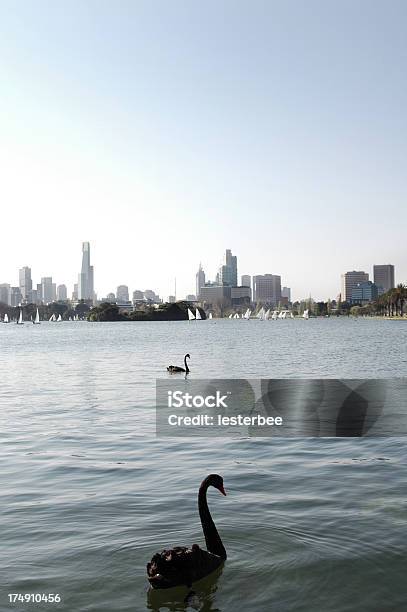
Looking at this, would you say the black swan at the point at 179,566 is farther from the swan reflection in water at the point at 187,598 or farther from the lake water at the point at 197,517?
the lake water at the point at 197,517

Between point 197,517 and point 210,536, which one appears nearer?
point 210,536

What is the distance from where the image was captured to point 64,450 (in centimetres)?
2109

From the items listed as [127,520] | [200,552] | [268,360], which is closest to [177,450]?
[127,520]

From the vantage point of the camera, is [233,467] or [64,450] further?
[64,450]

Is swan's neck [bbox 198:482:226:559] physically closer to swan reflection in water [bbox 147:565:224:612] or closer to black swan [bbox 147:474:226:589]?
black swan [bbox 147:474:226:589]

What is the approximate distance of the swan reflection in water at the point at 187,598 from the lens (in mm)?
10031

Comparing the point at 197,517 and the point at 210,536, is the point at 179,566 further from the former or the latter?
the point at 197,517

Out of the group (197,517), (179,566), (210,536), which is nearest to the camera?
(179,566)

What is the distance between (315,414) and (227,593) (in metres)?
18.9

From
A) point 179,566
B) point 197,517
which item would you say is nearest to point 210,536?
point 179,566

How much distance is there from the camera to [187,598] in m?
10.3

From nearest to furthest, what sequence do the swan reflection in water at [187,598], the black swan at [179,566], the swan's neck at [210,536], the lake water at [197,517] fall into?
the swan reflection in water at [187,598], the black swan at [179,566], the lake water at [197,517], the swan's neck at [210,536]

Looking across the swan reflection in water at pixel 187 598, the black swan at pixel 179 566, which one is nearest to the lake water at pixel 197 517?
the swan reflection in water at pixel 187 598

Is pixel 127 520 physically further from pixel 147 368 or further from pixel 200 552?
pixel 147 368
